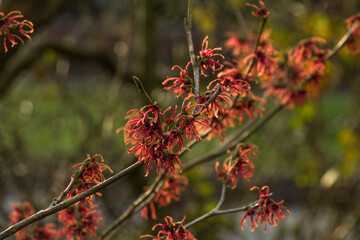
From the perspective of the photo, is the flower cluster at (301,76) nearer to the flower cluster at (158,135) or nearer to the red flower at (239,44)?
the red flower at (239,44)

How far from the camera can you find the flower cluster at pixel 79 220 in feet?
4.41

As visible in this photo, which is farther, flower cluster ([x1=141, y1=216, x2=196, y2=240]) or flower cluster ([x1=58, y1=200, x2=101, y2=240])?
flower cluster ([x1=58, y1=200, x2=101, y2=240])

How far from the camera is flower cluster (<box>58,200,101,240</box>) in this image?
1.34 metres

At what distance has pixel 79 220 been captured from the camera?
1.35 m

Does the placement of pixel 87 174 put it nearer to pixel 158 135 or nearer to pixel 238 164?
pixel 158 135

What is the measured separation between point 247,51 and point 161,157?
1.19 m

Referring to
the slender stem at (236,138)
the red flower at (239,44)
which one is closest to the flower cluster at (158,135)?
the slender stem at (236,138)

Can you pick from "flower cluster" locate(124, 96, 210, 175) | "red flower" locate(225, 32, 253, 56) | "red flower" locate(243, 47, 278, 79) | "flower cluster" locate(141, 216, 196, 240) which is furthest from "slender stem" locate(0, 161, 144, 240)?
"red flower" locate(225, 32, 253, 56)

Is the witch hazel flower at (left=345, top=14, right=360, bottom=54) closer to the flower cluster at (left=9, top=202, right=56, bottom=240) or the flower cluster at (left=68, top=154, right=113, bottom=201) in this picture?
the flower cluster at (left=68, top=154, right=113, bottom=201)

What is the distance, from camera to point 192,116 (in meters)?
1.03

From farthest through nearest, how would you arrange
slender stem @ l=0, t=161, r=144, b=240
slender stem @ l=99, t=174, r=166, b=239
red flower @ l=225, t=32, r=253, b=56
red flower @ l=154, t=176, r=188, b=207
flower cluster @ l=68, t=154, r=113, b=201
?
red flower @ l=225, t=32, r=253, b=56
red flower @ l=154, t=176, r=188, b=207
slender stem @ l=99, t=174, r=166, b=239
flower cluster @ l=68, t=154, r=113, b=201
slender stem @ l=0, t=161, r=144, b=240

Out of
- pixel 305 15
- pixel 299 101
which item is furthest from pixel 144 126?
pixel 305 15

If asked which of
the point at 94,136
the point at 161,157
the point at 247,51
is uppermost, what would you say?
the point at 94,136

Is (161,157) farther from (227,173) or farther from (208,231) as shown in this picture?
(208,231)
